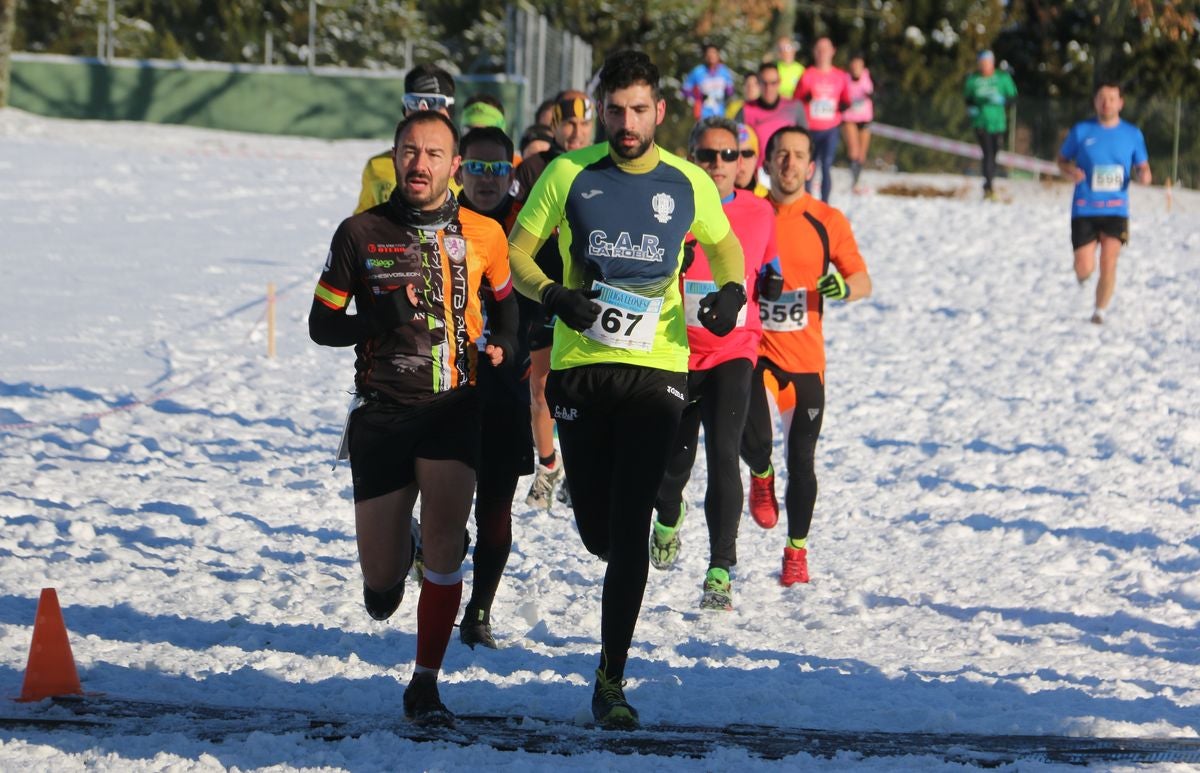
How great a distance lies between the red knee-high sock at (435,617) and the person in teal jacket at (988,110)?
17217 mm

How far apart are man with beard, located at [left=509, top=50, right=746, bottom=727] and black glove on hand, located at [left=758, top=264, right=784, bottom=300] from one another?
130 cm

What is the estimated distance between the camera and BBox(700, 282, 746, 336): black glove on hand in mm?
5301

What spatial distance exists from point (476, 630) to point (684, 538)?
2343 millimetres

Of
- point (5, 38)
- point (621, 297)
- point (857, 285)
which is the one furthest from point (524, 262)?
point (5, 38)

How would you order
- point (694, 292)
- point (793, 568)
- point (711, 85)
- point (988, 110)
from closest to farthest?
point (694, 292) < point (793, 568) < point (711, 85) < point (988, 110)

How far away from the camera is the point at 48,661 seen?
5.14 m

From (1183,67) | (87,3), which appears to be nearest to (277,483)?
(87,3)

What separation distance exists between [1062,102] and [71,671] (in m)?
30.5

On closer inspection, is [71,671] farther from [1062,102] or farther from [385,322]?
[1062,102]

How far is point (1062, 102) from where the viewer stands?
32.8 meters

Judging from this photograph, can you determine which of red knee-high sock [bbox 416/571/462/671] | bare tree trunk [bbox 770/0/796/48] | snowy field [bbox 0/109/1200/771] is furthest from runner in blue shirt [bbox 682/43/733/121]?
red knee-high sock [bbox 416/571/462/671]

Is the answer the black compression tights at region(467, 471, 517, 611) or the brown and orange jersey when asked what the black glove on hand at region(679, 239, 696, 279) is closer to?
the brown and orange jersey

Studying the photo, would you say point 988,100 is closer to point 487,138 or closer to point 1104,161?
point 1104,161

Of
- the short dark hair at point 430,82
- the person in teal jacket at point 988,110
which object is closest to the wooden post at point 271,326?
the short dark hair at point 430,82
